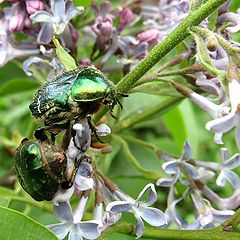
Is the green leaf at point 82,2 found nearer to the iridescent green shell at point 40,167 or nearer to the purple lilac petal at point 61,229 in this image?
the iridescent green shell at point 40,167

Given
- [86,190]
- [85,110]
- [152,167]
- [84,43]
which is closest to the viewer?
[85,110]

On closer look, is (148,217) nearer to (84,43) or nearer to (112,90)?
(112,90)

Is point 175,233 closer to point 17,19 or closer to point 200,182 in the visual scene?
point 200,182

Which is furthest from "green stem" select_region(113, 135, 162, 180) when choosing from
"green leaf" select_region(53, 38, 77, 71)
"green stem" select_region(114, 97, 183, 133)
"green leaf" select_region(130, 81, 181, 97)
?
"green leaf" select_region(53, 38, 77, 71)

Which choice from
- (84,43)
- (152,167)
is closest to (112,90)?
(84,43)

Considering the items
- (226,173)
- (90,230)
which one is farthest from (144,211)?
(226,173)

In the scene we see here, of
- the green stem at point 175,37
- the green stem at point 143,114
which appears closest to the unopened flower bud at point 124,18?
the green stem at point 143,114

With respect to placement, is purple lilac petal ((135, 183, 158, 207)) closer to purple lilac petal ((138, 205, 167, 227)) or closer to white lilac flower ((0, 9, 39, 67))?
purple lilac petal ((138, 205, 167, 227))

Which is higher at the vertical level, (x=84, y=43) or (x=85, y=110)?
(x=85, y=110)
